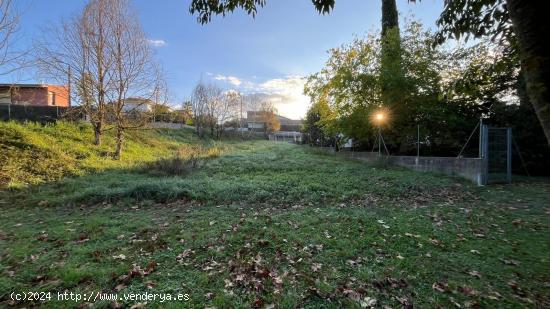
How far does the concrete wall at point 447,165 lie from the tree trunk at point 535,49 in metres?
8.70

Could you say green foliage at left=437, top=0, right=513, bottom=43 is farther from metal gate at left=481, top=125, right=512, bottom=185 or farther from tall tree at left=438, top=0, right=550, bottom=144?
metal gate at left=481, top=125, right=512, bottom=185

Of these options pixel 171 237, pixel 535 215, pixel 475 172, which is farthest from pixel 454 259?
pixel 475 172

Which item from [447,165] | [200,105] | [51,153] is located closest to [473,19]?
[447,165]

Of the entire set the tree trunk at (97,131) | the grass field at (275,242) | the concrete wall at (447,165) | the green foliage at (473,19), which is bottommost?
the grass field at (275,242)

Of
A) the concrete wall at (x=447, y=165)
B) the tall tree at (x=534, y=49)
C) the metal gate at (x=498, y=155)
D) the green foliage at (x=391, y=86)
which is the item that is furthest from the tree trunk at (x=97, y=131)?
the metal gate at (x=498, y=155)

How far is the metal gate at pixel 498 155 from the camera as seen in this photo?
8.88m

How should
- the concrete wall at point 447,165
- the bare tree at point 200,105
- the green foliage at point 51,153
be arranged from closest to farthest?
the green foliage at point 51,153 → the concrete wall at point 447,165 → the bare tree at point 200,105

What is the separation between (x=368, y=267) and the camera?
3303mm

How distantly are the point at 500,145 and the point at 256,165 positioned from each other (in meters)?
9.07

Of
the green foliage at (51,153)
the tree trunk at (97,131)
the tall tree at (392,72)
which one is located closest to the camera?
the green foliage at (51,153)

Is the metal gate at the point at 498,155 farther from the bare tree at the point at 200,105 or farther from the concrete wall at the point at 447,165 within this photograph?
the bare tree at the point at 200,105

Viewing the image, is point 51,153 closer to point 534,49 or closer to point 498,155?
point 534,49

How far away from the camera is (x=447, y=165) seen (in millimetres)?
9906

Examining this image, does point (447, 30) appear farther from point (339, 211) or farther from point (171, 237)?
point (171, 237)
